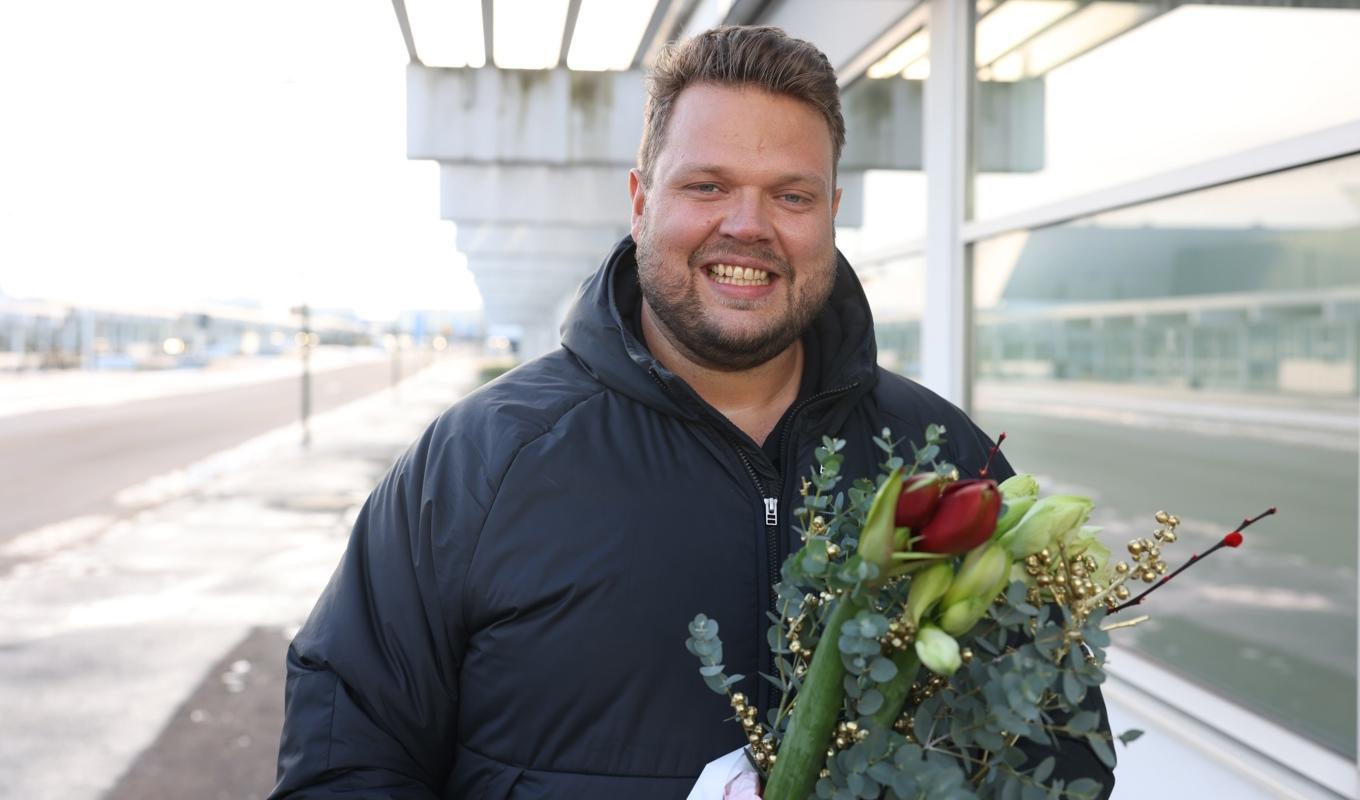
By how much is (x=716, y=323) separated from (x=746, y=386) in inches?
7.0

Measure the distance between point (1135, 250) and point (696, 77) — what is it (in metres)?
33.7

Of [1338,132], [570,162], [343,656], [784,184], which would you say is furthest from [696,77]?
[570,162]

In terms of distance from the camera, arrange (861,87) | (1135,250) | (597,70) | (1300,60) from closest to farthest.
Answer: (1300,60) → (861,87) → (597,70) → (1135,250)

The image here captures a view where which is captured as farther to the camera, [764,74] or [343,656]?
[764,74]

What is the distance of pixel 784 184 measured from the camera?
178 centimetres

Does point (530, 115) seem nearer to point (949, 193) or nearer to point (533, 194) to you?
point (533, 194)

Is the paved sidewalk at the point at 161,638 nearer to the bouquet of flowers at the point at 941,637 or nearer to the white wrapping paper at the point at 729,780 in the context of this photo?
the white wrapping paper at the point at 729,780

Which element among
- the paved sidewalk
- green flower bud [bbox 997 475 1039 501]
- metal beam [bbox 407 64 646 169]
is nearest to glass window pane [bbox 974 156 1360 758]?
green flower bud [bbox 997 475 1039 501]

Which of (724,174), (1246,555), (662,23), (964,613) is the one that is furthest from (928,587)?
(1246,555)

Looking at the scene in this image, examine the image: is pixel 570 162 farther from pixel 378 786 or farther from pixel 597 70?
pixel 378 786

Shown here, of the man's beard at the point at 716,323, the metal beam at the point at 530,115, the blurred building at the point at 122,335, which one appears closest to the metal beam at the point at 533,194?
the metal beam at the point at 530,115

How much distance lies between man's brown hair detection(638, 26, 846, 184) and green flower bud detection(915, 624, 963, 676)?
1.08m

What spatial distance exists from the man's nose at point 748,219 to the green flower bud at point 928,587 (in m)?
0.89

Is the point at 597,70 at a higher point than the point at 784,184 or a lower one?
higher
